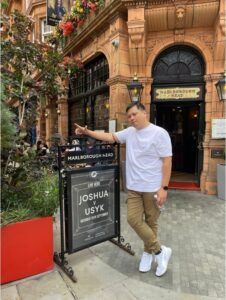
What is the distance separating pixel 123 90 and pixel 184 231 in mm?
4108

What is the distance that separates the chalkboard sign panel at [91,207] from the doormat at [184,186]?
414 centimetres

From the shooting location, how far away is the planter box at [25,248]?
2816 millimetres

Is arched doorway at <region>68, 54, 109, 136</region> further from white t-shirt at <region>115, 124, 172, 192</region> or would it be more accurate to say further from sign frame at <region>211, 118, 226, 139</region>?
white t-shirt at <region>115, 124, 172, 192</region>

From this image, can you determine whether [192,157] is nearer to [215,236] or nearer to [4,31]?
[215,236]

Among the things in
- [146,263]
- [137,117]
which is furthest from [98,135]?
[146,263]

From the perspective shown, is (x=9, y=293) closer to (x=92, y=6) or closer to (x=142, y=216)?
(x=142, y=216)

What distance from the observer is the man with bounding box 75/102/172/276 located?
9.68ft

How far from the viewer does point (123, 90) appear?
23.4 ft

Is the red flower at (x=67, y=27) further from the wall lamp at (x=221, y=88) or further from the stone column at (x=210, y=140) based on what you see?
the wall lamp at (x=221, y=88)

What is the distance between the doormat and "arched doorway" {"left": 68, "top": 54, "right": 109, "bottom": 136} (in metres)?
2.60

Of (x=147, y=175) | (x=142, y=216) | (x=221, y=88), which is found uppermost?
(x=221, y=88)

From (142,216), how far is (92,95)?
6565 millimetres

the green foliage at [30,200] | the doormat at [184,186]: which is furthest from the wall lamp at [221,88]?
the green foliage at [30,200]

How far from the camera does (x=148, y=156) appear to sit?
298 cm
